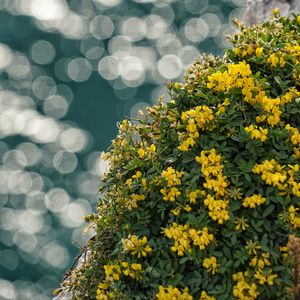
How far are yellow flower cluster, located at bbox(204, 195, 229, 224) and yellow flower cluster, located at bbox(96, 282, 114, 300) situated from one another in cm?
68

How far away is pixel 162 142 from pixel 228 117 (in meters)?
0.42

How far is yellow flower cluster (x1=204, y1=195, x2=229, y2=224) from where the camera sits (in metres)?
3.92

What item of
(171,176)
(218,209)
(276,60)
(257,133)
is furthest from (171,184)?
(276,60)

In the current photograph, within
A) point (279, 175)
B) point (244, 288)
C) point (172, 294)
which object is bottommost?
point (244, 288)

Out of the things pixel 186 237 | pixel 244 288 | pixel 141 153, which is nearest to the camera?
pixel 244 288

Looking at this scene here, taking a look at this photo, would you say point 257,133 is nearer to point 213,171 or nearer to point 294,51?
point 213,171

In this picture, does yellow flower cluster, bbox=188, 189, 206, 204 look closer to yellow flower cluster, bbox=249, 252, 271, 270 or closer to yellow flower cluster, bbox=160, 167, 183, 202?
yellow flower cluster, bbox=160, 167, 183, 202

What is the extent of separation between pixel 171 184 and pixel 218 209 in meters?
0.30

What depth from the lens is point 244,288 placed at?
151 inches

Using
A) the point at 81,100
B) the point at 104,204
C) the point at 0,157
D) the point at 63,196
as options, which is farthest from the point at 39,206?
the point at 104,204

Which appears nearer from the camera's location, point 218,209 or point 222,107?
point 218,209

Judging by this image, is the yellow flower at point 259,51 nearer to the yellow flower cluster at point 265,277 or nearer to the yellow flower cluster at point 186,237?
the yellow flower cluster at point 186,237

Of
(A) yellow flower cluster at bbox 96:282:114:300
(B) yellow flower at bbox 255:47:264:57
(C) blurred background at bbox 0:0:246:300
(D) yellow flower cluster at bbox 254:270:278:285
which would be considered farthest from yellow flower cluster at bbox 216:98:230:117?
(C) blurred background at bbox 0:0:246:300

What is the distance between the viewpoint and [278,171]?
4027 millimetres
